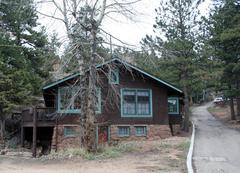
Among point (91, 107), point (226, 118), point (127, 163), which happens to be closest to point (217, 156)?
point (127, 163)

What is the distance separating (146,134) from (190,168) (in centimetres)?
1556

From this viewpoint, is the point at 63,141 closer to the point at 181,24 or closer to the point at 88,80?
the point at 88,80

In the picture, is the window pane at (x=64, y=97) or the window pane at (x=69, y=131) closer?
the window pane at (x=64, y=97)

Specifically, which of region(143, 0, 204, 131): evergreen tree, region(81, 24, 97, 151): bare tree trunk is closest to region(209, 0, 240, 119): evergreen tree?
region(143, 0, 204, 131): evergreen tree

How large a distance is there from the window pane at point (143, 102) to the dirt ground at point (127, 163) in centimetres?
719

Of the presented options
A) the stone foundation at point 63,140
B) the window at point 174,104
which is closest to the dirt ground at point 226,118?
the window at point 174,104

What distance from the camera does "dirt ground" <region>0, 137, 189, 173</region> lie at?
54.6 ft

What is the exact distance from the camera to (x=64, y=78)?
94.7 ft

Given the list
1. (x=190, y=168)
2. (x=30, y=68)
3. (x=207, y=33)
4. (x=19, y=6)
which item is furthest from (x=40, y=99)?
(x=190, y=168)

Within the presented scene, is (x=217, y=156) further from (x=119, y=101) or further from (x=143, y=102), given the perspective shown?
A: (x=143, y=102)

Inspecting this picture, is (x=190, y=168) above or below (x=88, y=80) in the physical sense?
below

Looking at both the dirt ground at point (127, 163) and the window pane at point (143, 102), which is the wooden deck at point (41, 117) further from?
the dirt ground at point (127, 163)

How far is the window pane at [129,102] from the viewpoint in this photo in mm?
30766

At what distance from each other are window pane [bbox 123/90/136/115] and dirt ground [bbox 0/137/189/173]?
6905 millimetres
